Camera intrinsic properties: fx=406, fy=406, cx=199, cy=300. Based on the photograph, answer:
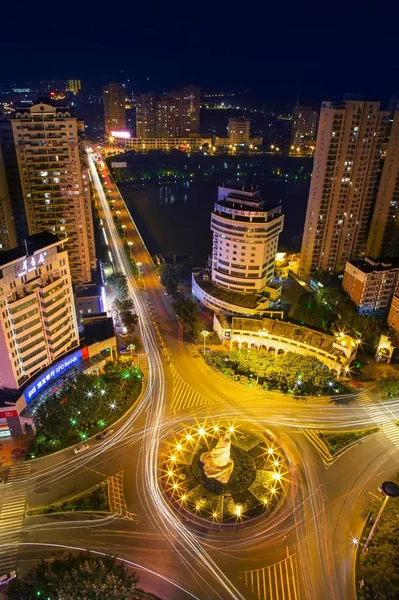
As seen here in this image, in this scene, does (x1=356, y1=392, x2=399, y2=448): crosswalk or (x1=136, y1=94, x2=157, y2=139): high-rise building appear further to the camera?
(x1=136, y1=94, x2=157, y2=139): high-rise building

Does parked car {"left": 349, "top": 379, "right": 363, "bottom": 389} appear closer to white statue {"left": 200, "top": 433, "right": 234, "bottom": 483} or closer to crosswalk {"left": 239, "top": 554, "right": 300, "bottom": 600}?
white statue {"left": 200, "top": 433, "right": 234, "bottom": 483}

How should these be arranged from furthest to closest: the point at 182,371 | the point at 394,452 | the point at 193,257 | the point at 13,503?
the point at 193,257 < the point at 182,371 < the point at 394,452 < the point at 13,503

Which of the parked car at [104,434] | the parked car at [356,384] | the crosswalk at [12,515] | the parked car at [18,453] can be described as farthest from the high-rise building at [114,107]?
the crosswalk at [12,515]

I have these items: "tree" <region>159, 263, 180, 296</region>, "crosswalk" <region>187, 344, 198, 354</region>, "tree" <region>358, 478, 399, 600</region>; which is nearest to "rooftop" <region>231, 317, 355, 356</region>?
"crosswalk" <region>187, 344, 198, 354</region>

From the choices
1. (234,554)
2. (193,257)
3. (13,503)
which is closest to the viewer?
(234,554)

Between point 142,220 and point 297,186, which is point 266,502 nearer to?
point 142,220

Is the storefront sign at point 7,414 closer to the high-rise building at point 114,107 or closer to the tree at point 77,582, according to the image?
the tree at point 77,582

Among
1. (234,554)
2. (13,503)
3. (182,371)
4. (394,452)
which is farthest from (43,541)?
(394,452)
